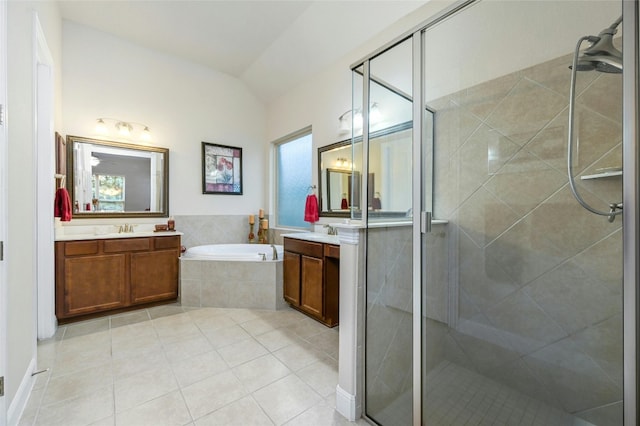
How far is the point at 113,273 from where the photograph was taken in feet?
9.59

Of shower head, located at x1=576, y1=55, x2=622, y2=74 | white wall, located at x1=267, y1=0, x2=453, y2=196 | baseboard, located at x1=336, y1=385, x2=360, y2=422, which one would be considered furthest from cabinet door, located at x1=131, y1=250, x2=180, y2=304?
shower head, located at x1=576, y1=55, x2=622, y2=74

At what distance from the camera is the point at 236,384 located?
1.79 m

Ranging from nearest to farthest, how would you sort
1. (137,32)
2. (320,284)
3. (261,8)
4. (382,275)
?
(382,275) → (320,284) → (261,8) → (137,32)

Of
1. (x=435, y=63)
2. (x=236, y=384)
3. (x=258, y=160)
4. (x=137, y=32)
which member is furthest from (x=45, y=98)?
(x=435, y=63)

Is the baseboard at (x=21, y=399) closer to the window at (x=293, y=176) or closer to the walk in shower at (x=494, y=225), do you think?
the walk in shower at (x=494, y=225)

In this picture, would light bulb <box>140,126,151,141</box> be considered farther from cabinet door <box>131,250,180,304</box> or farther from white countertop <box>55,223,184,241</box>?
cabinet door <box>131,250,180,304</box>

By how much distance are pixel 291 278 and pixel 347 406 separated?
Answer: 5.41 feet

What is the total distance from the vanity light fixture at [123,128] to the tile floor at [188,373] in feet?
7.17

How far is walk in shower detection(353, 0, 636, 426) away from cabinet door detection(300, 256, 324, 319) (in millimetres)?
1168

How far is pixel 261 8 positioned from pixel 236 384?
134 inches

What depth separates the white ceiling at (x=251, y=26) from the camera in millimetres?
2766

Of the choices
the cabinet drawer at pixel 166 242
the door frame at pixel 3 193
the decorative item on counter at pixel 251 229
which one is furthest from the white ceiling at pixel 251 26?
the cabinet drawer at pixel 166 242

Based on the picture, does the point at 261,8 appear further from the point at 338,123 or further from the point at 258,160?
the point at 258,160

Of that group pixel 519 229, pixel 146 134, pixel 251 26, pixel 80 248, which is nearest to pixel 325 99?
pixel 251 26
